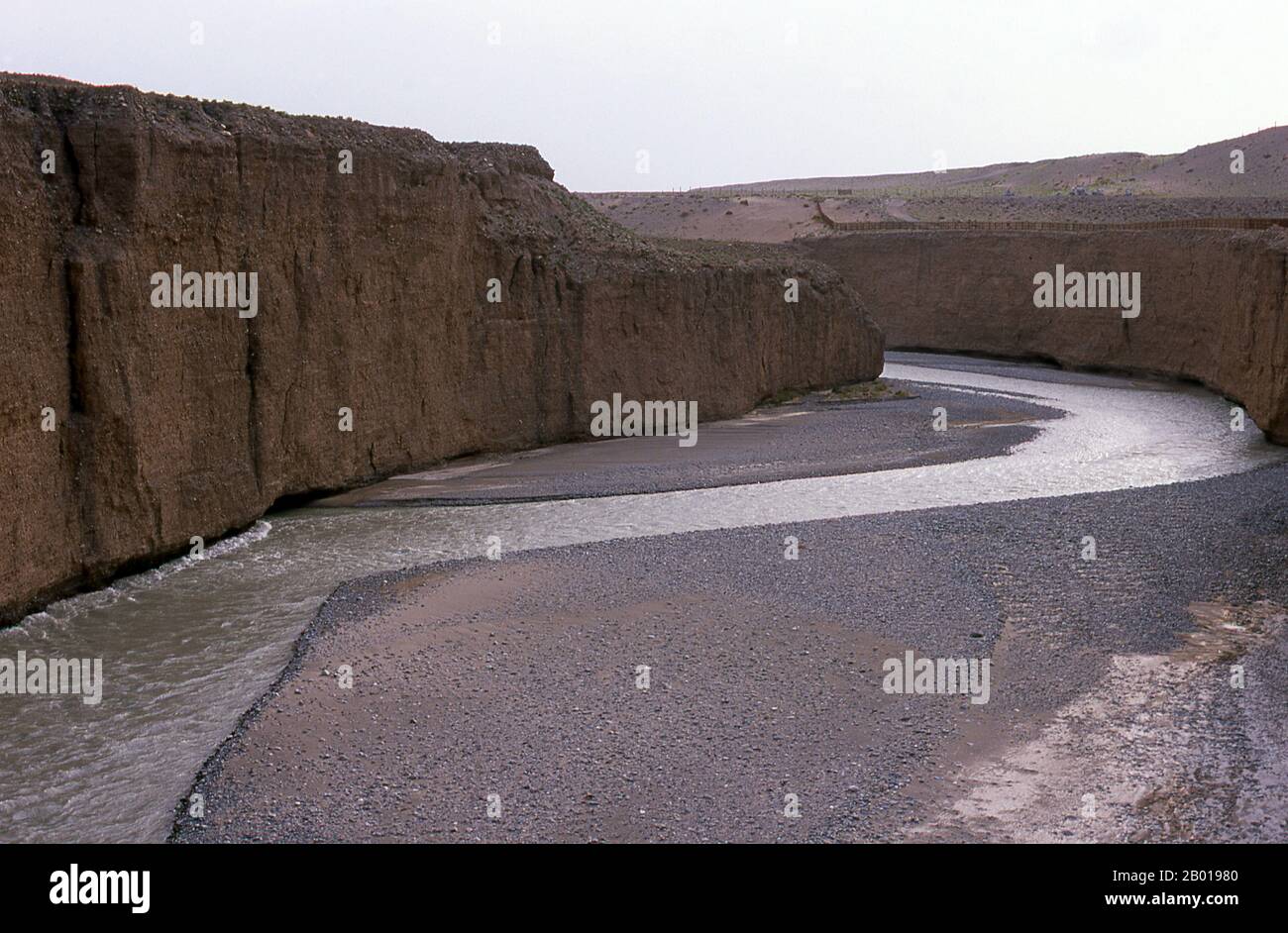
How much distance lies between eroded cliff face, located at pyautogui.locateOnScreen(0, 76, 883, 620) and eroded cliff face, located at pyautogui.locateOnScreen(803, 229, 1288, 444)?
10723 mm

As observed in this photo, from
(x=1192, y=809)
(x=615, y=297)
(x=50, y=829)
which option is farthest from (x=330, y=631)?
(x=615, y=297)

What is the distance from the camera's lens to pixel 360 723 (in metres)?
9.22

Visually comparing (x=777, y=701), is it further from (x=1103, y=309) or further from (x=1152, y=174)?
(x=1152, y=174)

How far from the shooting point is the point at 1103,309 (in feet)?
117

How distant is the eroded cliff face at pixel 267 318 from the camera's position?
11.7m

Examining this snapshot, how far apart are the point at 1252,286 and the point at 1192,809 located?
17.0 m

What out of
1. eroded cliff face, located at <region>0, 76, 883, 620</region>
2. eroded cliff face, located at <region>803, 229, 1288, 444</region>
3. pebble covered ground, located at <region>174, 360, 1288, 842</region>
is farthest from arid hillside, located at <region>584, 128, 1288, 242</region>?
pebble covered ground, located at <region>174, 360, 1288, 842</region>

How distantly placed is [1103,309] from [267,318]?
90.9 ft

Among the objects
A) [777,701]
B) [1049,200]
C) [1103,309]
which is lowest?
[777,701]

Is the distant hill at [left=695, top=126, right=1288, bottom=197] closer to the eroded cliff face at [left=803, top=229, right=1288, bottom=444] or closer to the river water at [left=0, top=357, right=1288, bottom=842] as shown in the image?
the eroded cliff face at [left=803, top=229, right=1288, bottom=444]

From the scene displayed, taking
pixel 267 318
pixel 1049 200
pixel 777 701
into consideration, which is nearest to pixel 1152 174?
pixel 1049 200

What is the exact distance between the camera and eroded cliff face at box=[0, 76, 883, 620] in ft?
38.3

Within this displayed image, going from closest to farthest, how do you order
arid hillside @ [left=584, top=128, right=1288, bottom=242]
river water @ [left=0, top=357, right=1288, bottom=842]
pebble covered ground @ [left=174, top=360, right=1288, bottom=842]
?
pebble covered ground @ [left=174, top=360, right=1288, bottom=842] → river water @ [left=0, top=357, right=1288, bottom=842] → arid hillside @ [left=584, top=128, right=1288, bottom=242]
